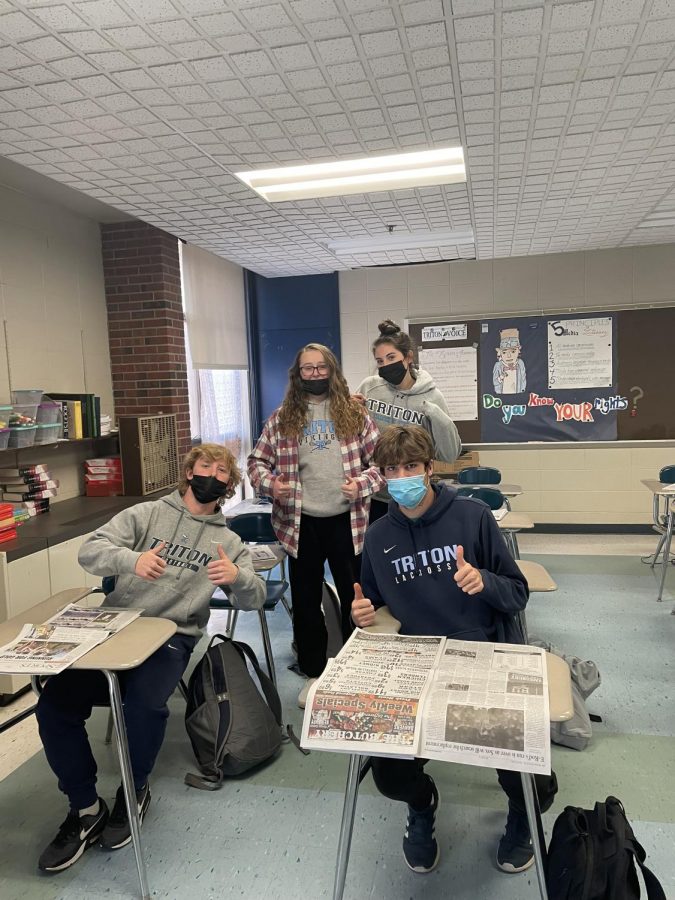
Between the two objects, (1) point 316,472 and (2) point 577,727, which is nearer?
(2) point 577,727

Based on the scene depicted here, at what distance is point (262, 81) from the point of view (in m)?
2.36

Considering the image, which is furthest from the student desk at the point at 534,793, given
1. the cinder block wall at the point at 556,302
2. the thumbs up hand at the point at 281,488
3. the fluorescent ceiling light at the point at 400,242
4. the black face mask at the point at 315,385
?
the cinder block wall at the point at 556,302

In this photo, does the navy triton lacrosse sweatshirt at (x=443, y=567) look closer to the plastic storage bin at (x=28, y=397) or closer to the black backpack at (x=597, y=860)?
the black backpack at (x=597, y=860)

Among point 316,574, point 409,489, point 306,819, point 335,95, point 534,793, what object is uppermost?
point 335,95

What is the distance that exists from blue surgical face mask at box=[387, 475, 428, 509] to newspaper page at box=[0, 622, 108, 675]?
0.94 metres

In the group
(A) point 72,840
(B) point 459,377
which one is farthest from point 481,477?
(A) point 72,840

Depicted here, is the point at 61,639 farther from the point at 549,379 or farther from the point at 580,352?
the point at 580,352

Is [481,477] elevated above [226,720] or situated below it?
above

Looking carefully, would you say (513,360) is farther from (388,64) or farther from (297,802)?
(297,802)

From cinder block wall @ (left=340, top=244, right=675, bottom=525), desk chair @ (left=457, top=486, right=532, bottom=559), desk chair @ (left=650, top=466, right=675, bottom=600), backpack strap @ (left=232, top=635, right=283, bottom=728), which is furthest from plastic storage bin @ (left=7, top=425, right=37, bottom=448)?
desk chair @ (left=650, top=466, right=675, bottom=600)

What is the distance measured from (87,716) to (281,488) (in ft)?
3.72

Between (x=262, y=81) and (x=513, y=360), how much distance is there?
4.30 m

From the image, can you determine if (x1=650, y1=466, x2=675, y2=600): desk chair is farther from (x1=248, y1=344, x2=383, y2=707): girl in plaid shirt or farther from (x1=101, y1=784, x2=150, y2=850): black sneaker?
(x1=101, y1=784, x2=150, y2=850): black sneaker

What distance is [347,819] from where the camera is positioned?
157cm
